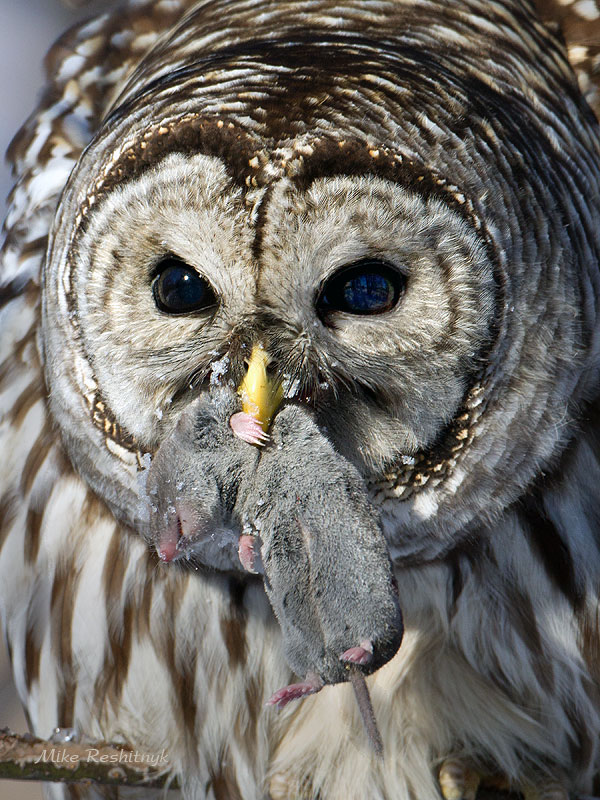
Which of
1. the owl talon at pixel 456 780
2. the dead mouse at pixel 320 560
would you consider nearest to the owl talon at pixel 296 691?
the dead mouse at pixel 320 560

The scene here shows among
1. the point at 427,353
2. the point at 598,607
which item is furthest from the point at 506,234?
the point at 598,607

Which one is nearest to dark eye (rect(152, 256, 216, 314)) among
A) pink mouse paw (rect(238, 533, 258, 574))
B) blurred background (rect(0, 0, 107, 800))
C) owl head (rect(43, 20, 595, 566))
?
owl head (rect(43, 20, 595, 566))

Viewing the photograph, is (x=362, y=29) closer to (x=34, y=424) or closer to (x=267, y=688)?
(x=34, y=424)

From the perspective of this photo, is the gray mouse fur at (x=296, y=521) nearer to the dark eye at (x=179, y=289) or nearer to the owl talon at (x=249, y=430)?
the owl talon at (x=249, y=430)

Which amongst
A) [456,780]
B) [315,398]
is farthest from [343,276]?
[456,780]

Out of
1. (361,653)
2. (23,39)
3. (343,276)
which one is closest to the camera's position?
(361,653)

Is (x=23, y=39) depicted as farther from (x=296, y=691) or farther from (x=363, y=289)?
(x=296, y=691)

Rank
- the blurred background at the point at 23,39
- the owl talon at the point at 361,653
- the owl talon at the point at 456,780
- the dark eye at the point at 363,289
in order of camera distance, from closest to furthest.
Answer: the owl talon at the point at 361,653
the dark eye at the point at 363,289
the owl talon at the point at 456,780
the blurred background at the point at 23,39
